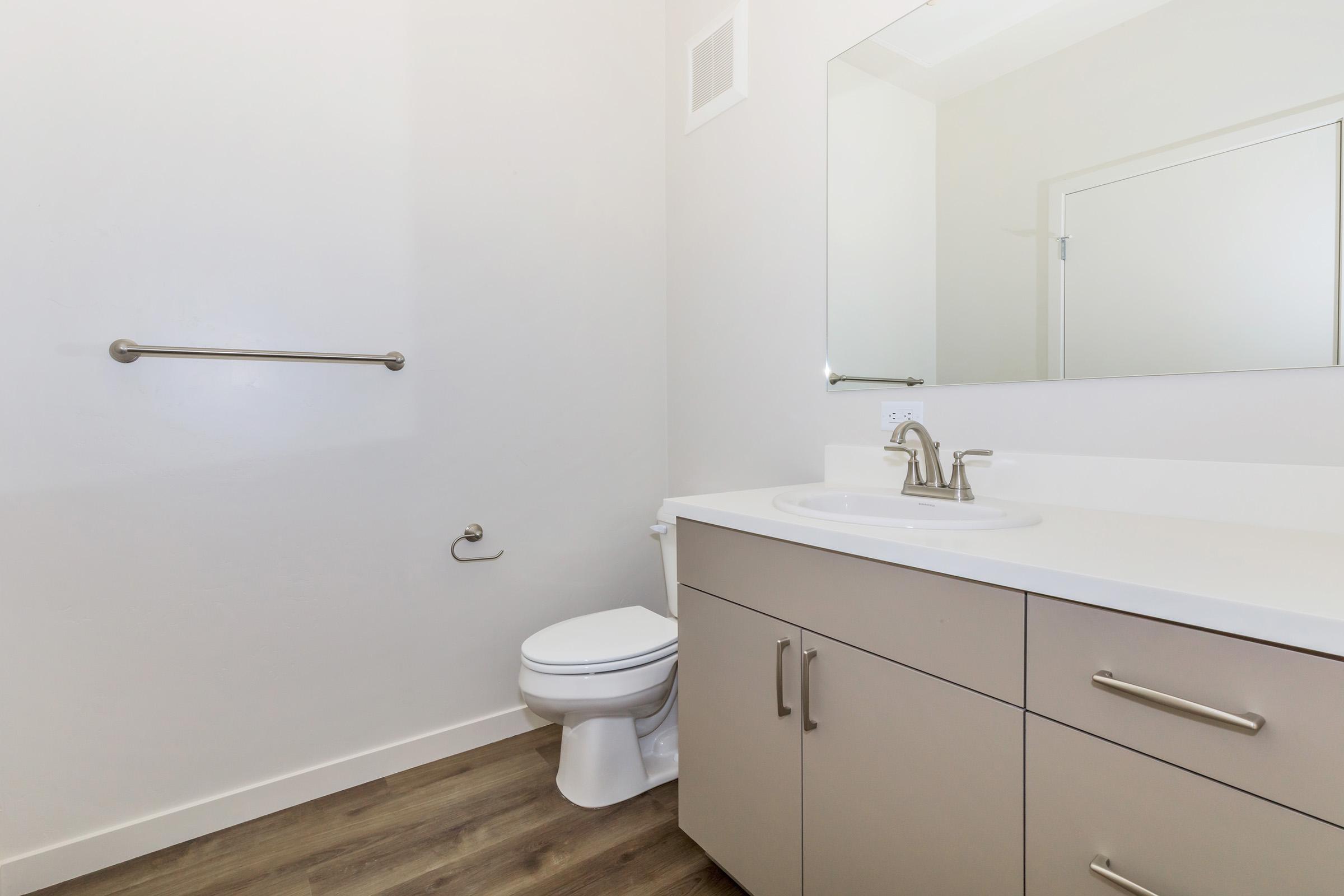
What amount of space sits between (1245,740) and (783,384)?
1269 millimetres

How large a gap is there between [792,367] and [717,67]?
1.00m

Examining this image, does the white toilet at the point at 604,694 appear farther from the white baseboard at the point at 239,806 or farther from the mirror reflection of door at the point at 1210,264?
the mirror reflection of door at the point at 1210,264

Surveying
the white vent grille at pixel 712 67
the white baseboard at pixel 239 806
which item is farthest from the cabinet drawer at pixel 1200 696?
the white vent grille at pixel 712 67

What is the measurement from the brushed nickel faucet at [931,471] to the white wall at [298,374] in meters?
1.05

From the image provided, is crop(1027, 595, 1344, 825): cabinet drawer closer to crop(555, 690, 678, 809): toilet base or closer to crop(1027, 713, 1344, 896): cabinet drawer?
crop(1027, 713, 1344, 896): cabinet drawer

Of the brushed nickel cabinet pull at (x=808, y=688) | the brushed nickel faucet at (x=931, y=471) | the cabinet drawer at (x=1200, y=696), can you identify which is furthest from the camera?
the brushed nickel faucet at (x=931, y=471)

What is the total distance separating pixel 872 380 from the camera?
4.99 feet

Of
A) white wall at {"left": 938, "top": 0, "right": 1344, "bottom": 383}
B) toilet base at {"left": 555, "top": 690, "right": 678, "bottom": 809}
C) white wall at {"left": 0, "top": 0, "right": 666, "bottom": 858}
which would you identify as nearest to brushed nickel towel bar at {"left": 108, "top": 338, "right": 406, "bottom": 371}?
white wall at {"left": 0, "top": 0, "right": 666, "bottom": 858}

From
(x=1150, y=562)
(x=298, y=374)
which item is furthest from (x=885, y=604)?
(x=298, y=374)

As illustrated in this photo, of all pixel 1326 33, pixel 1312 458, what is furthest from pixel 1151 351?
pixel 1326 33

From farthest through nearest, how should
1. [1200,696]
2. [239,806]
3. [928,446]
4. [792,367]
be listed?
[792,367], [239,806], [928,446], [1200,696]

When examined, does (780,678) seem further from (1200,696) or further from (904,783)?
(1200,696)

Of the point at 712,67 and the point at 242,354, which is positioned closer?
the point at 242,354

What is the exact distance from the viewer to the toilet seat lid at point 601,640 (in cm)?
149
